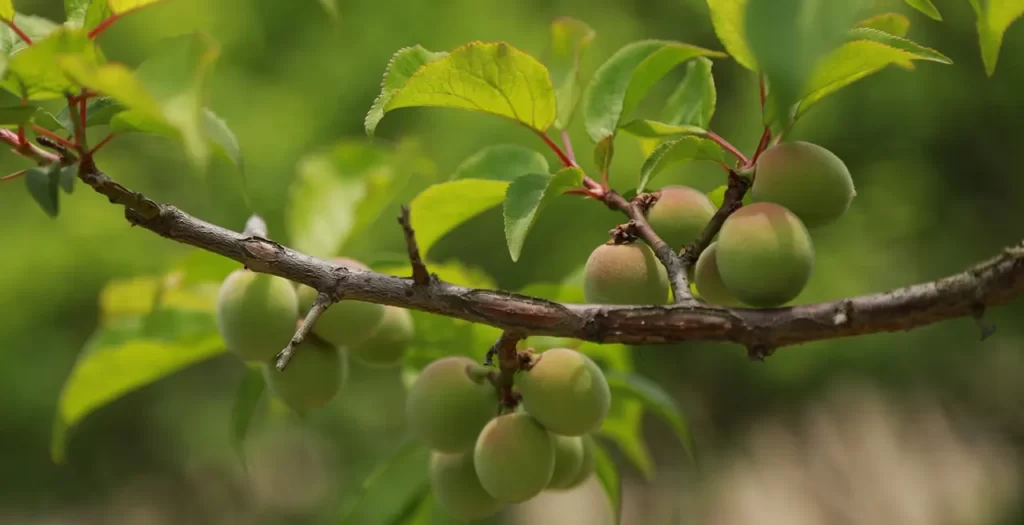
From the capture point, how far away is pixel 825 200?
340 mm

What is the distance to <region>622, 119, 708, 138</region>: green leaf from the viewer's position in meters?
0.37

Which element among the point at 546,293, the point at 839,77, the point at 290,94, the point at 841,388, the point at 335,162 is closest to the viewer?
the point at 839,77

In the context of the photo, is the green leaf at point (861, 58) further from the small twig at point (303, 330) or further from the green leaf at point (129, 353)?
the green leaf at point (129, 353)

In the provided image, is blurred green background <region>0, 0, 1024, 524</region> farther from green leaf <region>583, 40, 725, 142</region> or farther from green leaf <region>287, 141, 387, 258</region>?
green leaf <region>583, 40, 725, 142</region>

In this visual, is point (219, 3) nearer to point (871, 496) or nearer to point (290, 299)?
point (290, 299)

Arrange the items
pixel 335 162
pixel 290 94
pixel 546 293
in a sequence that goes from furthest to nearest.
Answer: pixel 290 94
pixel 335 162
pixel 546 293

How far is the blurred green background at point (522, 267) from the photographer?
182 centimetres

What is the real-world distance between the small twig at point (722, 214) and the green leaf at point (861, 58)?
0.04 m

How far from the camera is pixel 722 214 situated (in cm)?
35

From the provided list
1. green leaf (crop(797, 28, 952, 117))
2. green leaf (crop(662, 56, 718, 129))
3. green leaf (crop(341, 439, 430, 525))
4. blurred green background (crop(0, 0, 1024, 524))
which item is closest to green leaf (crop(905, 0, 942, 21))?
green leaf (crop(797, 28, 952, 117))

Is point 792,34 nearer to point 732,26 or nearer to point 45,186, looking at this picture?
point 732,26

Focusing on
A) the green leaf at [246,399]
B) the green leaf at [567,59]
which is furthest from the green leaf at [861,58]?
the green leaf at [246,399]

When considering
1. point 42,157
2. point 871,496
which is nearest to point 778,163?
point 42,157

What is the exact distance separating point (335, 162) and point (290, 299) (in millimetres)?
179
